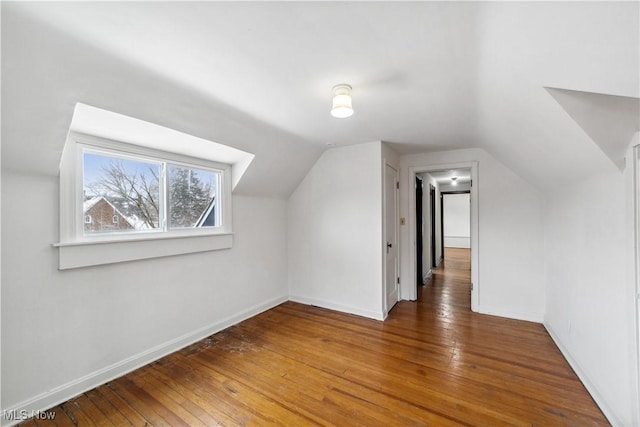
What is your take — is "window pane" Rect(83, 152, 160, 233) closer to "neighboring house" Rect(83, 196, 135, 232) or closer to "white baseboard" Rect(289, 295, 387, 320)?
"neighboring house" Rect(83, 196, 135, 232)

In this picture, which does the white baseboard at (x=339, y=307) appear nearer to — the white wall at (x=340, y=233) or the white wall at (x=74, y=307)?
the white wall at (x=340, y=233)

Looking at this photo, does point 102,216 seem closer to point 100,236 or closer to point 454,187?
point 100,236

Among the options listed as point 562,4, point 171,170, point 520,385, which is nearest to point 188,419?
point 171,170

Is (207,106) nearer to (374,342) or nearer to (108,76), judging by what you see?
(108,76)

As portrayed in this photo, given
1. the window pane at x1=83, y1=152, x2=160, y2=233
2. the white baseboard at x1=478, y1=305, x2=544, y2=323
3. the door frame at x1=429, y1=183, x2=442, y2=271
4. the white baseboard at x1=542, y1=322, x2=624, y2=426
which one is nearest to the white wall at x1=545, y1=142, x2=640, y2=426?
the white baseboard at x1=542, y1=322, x2=624, y2=426

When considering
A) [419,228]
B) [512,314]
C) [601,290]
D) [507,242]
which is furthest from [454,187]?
[601,290]

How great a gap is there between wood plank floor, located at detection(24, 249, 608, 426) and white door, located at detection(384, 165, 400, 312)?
60 centimetres

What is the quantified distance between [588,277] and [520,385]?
99 cm

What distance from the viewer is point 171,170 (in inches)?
106

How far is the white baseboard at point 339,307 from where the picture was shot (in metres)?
3.24

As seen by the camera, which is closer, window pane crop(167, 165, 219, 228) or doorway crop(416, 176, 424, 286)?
window pane crop(167, 165, 219, 228)

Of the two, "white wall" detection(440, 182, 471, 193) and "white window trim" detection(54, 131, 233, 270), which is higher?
"white wall" detection(440, 182, 471, 193)

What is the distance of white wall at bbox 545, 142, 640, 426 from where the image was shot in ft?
4.91

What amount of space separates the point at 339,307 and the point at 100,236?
2794 millimetres
